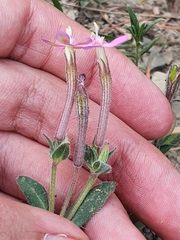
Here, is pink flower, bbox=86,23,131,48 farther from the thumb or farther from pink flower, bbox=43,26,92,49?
the thumb

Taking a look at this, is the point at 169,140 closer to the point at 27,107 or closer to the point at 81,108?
the point at 27,107

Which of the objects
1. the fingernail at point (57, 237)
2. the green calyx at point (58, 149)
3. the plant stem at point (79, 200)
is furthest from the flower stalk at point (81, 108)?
the fingernail at point (57, 237)

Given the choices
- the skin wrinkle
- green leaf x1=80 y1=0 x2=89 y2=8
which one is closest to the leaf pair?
the skin wrinkle

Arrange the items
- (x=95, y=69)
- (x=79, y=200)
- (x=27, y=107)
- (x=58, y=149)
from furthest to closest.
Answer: (x=95, y=69) → (x=27, y=107) → (x=79, y=200) → (x=58, y=149)

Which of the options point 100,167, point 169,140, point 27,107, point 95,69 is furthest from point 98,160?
point 169,140

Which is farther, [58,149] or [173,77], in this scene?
[173,77]

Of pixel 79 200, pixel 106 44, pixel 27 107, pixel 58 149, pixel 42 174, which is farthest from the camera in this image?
pixel 27 107

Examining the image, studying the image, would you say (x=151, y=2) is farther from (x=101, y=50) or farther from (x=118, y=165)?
(x=101, y=50)
